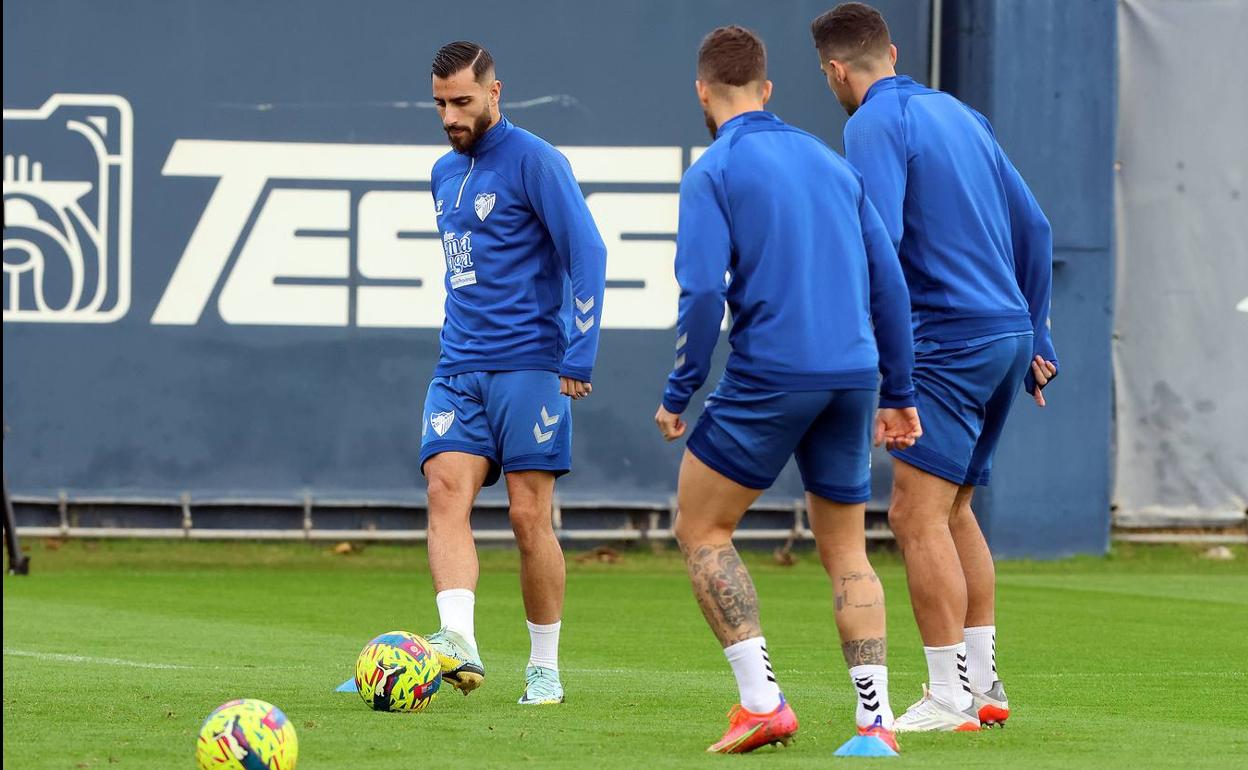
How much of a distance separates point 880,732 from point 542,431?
6.22 feet

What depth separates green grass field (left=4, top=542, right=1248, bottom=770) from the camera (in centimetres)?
505

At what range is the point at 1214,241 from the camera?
14.6m

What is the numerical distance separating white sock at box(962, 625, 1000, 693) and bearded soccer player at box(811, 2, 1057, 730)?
4 centimetres

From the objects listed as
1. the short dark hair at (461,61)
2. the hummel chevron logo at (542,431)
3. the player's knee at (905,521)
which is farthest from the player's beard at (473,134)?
the player's knee at (905,521)

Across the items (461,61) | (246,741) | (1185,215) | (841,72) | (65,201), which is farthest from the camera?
(1185,215)

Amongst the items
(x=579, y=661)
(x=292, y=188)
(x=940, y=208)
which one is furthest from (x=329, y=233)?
(x=940, y=208)

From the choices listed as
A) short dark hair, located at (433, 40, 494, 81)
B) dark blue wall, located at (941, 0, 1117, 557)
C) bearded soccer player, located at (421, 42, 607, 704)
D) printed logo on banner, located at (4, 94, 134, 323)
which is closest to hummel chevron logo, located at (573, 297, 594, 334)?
bearded soccer player, located at (421, 42, 607, 704)

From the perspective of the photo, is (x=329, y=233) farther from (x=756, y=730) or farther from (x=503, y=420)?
(x=756, y=730)

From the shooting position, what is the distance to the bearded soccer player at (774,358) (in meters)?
4.85

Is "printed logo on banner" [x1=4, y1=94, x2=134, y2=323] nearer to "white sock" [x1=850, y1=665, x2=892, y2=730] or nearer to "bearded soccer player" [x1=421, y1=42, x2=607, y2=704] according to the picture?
"bearded soccer player" [x1=421, y1=42, x2=607, y2=704]

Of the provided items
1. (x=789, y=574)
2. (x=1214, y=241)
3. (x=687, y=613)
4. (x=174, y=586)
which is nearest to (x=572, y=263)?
(x=687, y=613)

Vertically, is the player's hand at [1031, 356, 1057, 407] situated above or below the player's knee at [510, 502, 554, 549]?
above

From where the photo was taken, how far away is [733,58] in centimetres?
500

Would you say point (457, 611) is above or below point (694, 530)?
below
